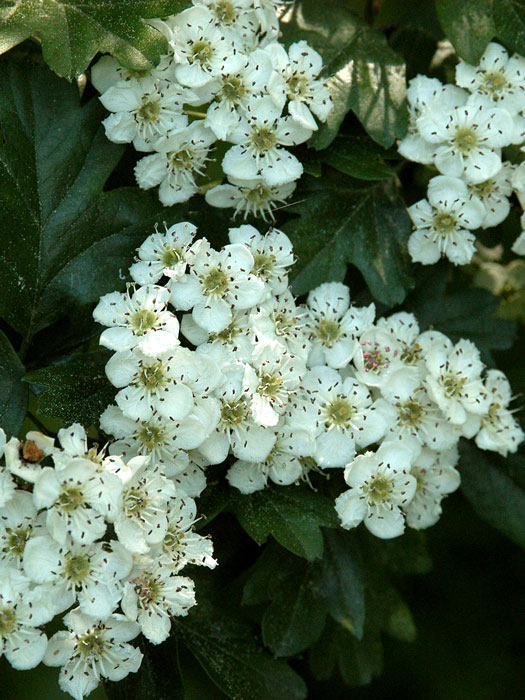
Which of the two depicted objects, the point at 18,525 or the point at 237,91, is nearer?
the point at 18,525

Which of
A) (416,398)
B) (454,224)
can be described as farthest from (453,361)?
(454,224)

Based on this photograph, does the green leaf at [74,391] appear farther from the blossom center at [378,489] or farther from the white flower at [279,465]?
the blossom center at [378,489]

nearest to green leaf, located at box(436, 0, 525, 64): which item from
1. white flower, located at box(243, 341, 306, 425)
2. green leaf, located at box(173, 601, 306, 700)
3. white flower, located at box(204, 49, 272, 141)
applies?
white flower, located at box(204, 49, 272, 141)

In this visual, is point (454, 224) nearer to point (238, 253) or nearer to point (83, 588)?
point (238, 253)

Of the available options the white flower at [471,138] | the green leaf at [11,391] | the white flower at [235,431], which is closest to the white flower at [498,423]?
the white flower at [471,138]

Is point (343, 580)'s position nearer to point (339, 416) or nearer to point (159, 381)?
point (339, 416)

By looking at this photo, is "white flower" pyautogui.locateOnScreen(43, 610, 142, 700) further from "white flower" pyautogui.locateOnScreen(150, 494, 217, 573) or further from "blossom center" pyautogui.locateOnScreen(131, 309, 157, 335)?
"blossom center" pyautogui.locateOnScreen(131, 309, 157, 335)

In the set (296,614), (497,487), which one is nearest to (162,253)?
(296,614)
